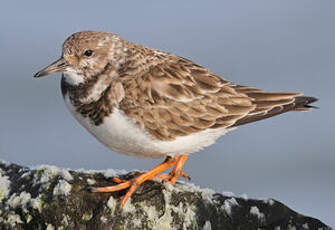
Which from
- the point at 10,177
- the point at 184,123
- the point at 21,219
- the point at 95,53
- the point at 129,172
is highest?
the point at 95,53

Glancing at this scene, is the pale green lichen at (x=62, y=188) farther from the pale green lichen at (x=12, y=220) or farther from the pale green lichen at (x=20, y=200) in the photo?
the pale green lichen at (x=12, y=220)

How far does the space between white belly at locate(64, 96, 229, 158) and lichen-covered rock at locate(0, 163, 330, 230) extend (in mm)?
469

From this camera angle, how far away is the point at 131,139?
6191 mm

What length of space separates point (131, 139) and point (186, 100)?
43.5 inches

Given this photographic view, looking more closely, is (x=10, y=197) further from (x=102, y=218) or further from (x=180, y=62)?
(x=180, y=62)

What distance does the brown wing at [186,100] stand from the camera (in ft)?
21.0

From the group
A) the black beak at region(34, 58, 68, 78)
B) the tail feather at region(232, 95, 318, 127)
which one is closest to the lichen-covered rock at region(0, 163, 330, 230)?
the black beak at region(34, 58, 68, 78)

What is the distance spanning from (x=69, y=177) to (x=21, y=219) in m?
0.77

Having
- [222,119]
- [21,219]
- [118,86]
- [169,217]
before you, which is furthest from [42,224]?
[222,119]

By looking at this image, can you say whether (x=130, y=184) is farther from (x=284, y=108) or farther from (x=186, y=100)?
(x=284, y=108)

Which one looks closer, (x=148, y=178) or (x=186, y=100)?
(x=148, y=178)

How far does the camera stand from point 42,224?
5.58m

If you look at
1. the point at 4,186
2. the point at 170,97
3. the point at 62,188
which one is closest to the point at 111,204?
the point at 62,188

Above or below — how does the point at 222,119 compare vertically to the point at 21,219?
above
